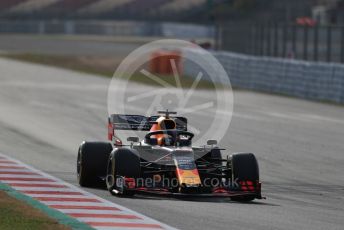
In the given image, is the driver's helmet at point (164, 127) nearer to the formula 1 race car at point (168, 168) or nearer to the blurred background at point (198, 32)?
the formula 1 race car at point (168, 168)

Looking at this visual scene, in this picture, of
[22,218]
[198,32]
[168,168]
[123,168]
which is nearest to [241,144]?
[168,168]

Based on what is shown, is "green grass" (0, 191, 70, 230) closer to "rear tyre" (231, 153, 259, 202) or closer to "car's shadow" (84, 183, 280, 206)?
"car's shadow" (84, 183, 280, 206)

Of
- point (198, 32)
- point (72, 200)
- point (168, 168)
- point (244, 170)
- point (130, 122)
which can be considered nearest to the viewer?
point (72, 200)

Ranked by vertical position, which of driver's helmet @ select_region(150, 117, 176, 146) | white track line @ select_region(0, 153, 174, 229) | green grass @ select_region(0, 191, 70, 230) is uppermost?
driver's helmet @ select_region(150, 117, 176, 146)

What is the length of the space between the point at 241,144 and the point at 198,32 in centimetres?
6520

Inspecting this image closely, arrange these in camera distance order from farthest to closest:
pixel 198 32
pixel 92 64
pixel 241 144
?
pixel 198 32, pixel 92 64, pixel 241 144

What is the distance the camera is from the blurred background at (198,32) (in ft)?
130

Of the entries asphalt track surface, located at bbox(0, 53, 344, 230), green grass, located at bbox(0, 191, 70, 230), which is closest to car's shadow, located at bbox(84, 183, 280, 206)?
asphalt track surface, located at bbox(0, 53, 344, 230)

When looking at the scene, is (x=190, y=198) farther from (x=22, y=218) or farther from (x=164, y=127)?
(x=22, y=218)

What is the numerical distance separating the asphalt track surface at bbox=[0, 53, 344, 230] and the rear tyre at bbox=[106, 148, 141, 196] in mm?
155

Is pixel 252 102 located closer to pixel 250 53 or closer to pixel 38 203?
pixel 250 53

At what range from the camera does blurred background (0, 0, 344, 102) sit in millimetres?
39688

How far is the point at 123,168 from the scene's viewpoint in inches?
539

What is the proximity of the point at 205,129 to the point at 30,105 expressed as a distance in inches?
289
